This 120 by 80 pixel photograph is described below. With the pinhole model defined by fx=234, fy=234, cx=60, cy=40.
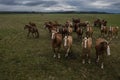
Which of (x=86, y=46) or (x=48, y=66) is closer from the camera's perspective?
(x=48, y=66)

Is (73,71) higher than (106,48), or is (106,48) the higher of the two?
(106,48)

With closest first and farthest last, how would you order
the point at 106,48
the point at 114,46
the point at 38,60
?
1. the point at 106,48
2. the point at 38,60
3. the point at 114,46

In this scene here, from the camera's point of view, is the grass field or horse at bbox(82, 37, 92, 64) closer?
the grass field

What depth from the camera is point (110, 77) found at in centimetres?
1422

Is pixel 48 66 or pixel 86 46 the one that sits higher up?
pixel 86 46

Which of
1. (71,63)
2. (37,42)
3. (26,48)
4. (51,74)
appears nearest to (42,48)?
(26,48)

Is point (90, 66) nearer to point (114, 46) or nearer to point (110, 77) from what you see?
point (110, 77)

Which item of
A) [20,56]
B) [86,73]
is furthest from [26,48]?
[86,73]

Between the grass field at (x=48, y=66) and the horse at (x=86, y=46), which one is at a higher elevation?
the horse at (x=86, y=46)

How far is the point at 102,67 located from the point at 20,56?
5.93 metres

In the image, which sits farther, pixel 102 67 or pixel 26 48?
pixel 26 48

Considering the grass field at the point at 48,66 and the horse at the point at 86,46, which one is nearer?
the grass field at the point at 48,66

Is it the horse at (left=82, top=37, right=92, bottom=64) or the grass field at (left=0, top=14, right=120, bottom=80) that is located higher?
the horse at (left=82, top=37, right=92, bottom=64)

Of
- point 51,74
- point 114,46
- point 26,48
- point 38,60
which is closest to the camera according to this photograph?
point 51,74
